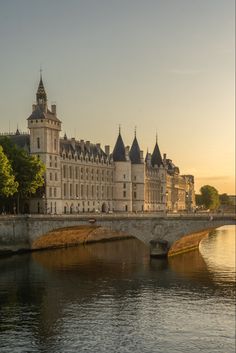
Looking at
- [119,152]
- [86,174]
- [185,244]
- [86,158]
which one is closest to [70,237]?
[185,244]

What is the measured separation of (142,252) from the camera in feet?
274

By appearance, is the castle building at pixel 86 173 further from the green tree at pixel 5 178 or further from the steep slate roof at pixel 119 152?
the green tree at pixel 5 178

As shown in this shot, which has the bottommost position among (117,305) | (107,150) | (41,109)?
(117,305)

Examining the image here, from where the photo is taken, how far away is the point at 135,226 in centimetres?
7450

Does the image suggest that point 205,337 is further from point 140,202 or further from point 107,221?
point 140,202

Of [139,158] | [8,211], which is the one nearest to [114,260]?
[8,211]

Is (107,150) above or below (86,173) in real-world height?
above

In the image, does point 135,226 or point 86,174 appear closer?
point 135,226

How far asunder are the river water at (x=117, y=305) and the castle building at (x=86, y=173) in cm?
3323

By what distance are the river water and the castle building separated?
33225mm

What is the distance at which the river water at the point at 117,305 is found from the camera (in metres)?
37.4

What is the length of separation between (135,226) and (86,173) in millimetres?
48139

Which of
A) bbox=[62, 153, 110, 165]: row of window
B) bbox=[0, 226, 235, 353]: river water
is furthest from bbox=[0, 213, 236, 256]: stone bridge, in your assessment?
bbox=[62, 153, 110, 165]: row of window

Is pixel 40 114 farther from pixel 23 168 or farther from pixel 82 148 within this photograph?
pixel 82 148
